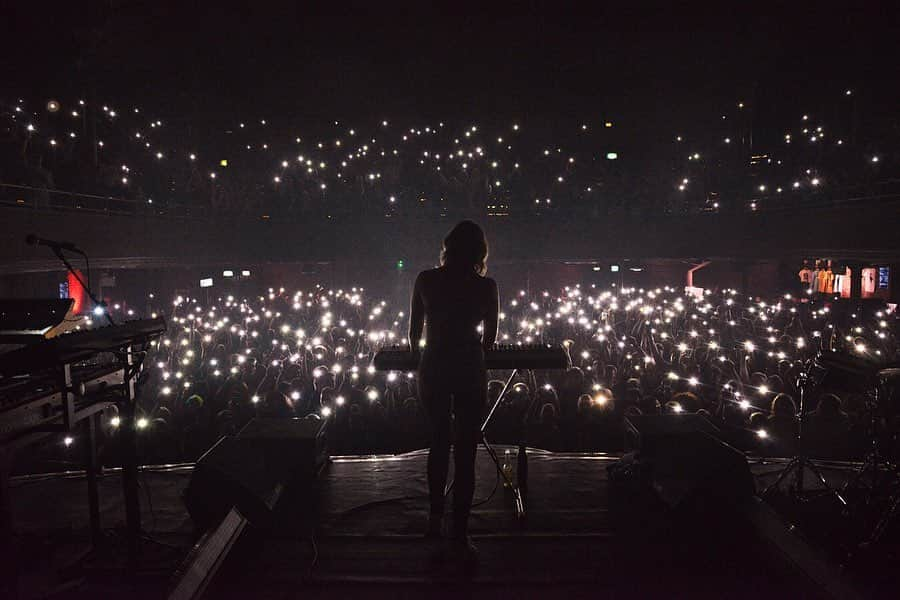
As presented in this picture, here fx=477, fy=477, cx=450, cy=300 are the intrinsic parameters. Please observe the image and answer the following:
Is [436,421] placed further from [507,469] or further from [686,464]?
[686,464]

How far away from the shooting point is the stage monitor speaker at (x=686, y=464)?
3.08 meters

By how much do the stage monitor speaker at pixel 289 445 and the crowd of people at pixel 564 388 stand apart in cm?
37

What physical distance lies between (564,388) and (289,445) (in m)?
5.53

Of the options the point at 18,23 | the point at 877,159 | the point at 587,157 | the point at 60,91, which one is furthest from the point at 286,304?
the point at 877,159

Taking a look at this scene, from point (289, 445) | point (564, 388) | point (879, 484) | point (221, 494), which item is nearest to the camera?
point (221, 494)

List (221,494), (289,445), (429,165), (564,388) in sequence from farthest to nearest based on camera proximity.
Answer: (429,165) < (564,388) < (289,445) < (221,494)

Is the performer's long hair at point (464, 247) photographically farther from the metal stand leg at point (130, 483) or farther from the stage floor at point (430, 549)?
the metal stand leg at point (130, 483)

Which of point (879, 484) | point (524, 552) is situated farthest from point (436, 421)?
point (879, 484)

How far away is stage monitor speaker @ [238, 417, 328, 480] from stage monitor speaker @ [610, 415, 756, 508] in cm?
241

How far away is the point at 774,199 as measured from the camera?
1556cm

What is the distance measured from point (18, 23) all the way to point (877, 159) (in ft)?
74.8

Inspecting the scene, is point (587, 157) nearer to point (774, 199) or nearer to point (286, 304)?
point (774, 199)

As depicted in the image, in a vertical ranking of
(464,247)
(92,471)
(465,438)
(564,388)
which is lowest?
(564,388)

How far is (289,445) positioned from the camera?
372 cm
